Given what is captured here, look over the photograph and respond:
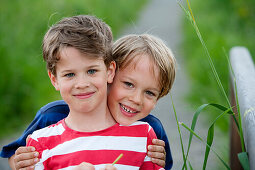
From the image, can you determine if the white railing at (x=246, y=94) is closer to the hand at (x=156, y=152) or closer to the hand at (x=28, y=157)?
the hand at (x=156, y=152)

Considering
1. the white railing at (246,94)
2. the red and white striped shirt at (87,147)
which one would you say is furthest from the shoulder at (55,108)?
the white railing at (246,94)

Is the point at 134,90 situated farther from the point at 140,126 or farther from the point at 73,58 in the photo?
the point at 73,58

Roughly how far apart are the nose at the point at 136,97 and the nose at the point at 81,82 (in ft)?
0.82

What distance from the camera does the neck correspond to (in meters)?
A: 1.94

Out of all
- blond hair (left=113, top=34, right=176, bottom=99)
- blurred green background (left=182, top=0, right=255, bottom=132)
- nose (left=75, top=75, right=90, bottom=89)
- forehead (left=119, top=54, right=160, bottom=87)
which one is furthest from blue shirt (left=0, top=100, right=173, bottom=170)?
blurred green background (left=182, top=0, right=255, bottom=132)

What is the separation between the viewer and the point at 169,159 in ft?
8.03

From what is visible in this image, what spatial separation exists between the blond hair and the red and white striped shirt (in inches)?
12.6

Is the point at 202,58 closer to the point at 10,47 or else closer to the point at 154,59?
the point at 10,47

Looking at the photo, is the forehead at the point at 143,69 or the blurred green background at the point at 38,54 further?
the blurred green background at the point at 38,54

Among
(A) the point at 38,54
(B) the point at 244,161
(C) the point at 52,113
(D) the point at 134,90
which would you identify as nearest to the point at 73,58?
(D) the point at 134,90

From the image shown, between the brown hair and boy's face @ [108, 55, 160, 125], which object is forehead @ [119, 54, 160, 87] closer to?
boy's face @ [108, 55, 160, 125]

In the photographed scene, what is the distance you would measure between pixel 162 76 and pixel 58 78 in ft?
1.72

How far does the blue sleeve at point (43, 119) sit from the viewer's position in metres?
2.32

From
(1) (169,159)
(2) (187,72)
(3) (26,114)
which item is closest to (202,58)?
(2) (187,72)
